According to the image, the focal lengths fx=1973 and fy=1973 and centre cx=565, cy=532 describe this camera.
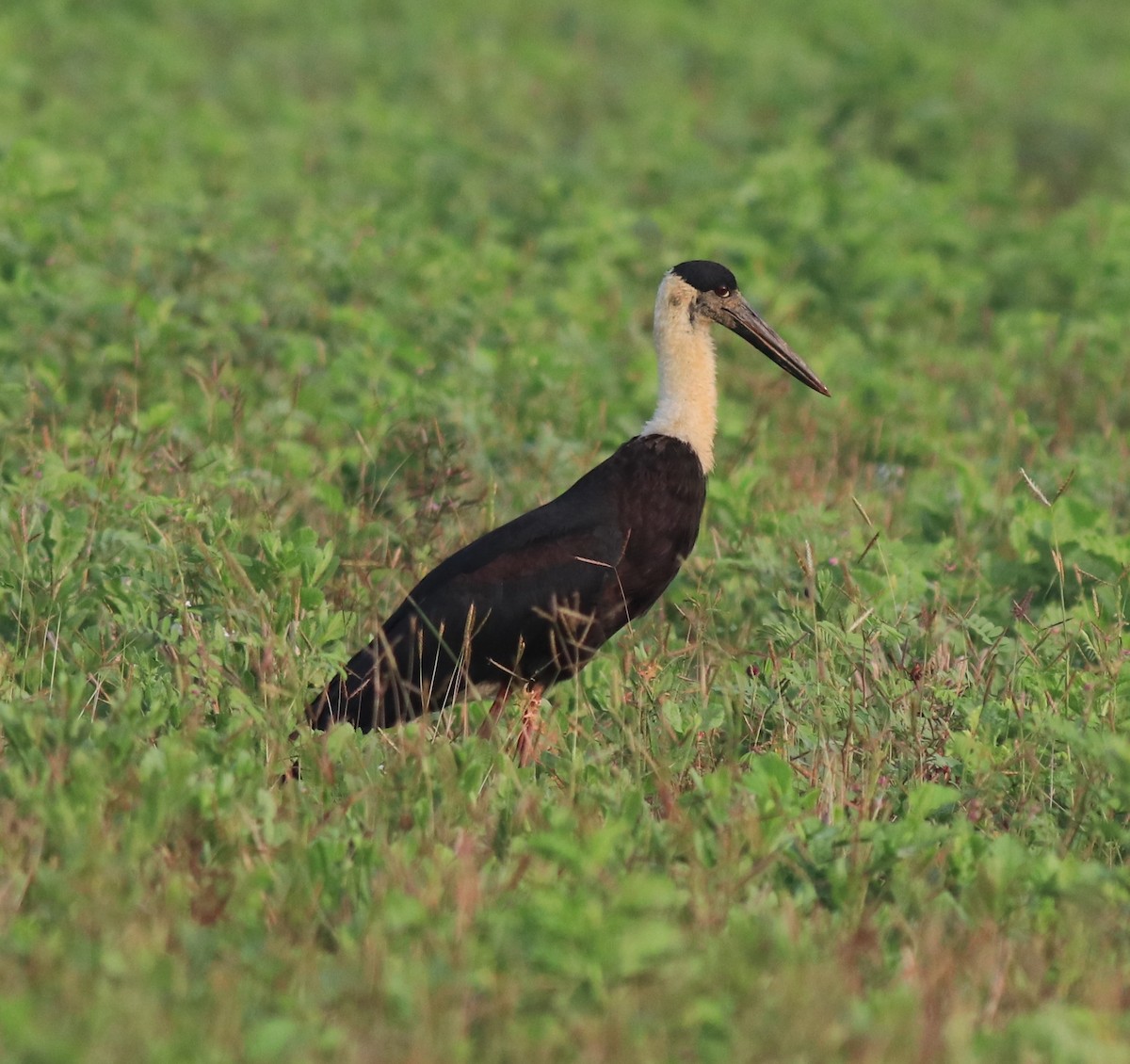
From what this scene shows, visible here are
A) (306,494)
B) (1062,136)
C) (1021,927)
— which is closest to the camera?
(1021,927)

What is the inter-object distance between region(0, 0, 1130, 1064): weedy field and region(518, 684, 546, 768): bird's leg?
87mm

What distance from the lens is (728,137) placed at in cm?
1468

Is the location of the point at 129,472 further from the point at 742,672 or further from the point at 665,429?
the point at 742,672

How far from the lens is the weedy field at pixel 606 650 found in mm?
3508

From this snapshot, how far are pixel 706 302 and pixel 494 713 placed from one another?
1.51m

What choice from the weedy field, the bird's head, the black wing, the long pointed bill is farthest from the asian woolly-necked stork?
the long pointed bill

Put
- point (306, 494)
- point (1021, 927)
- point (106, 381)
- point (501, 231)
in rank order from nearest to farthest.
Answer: point (1021, 927) → point (306, 494) → point (106, 381) → point (501, 231)

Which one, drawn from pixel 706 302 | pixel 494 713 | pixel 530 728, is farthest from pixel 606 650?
pixel 706 302

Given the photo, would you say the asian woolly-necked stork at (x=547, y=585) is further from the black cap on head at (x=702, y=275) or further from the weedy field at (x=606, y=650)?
the black cap on head at (x=702, y=275)

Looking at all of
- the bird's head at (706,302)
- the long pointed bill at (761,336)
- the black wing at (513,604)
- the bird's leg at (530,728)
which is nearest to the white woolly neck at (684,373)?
the bird's head at (706,302)

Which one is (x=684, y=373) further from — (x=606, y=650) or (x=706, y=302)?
(x=606, y=650)

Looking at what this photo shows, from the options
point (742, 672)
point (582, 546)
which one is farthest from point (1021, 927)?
point (582, 546)

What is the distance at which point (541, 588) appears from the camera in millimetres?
5691

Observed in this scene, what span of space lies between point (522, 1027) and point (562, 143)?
12.0 m
